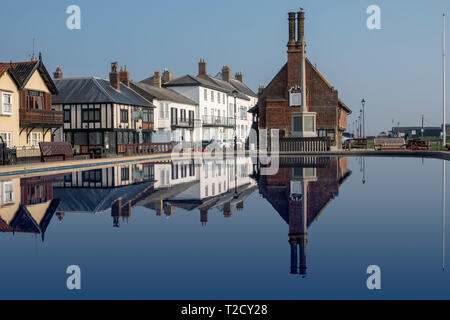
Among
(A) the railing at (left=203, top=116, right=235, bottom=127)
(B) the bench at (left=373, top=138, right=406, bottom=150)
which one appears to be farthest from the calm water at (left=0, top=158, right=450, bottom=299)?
(A) the railing at (left=203, top=116, right=235, bottom=127)

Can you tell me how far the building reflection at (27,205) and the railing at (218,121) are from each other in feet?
171

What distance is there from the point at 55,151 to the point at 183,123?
3449 centimetres

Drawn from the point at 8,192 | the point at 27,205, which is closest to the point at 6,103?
the point at 8,192

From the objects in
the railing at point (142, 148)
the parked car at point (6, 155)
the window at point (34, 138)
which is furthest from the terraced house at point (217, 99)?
the parked car at point (6, 155)

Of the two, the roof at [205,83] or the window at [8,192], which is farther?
the roof at [205,83]

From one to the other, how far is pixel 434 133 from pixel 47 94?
158180 mm

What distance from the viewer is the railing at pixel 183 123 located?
6366 cm

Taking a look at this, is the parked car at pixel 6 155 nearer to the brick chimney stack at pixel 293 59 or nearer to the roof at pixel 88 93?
the roof at pixel 88 93

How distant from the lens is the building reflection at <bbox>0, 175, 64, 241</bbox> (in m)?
10.8

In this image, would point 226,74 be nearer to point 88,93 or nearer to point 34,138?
point 88,93

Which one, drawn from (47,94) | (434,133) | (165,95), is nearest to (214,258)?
(47,94)

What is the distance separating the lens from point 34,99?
37969 millimetres

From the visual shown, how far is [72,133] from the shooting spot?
1891 inches

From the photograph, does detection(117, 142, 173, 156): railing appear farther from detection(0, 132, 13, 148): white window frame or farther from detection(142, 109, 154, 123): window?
detection(0, 132, 13, 148): white window frame
